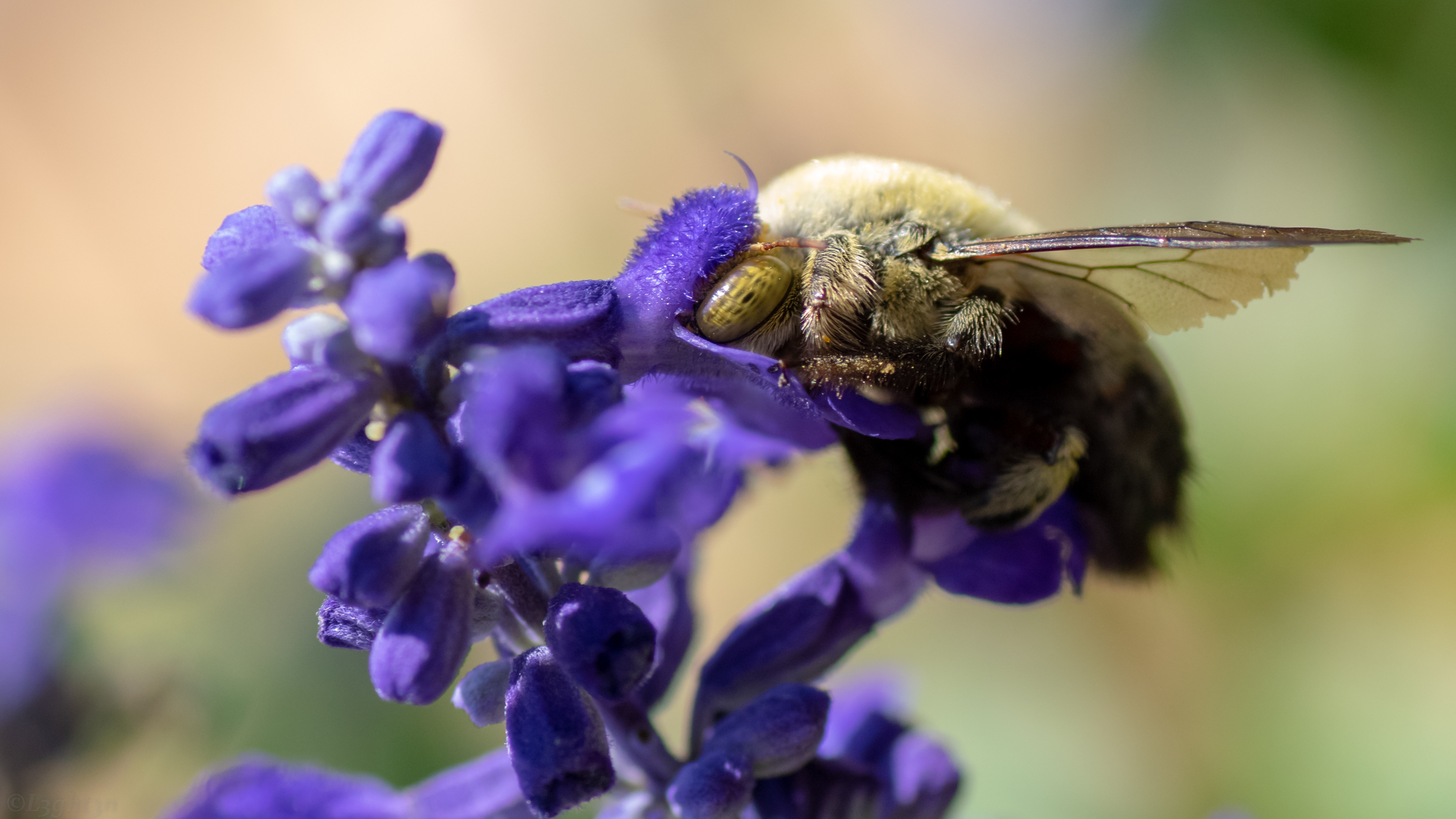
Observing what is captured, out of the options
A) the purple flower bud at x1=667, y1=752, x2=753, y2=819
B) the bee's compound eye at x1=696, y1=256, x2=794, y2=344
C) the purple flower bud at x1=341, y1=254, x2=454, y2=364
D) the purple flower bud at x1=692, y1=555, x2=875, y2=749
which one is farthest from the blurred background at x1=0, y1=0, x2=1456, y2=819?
the purple flower bud at x1=341, y1=254, x2=454, y2=364

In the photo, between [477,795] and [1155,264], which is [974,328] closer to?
[1155,264]

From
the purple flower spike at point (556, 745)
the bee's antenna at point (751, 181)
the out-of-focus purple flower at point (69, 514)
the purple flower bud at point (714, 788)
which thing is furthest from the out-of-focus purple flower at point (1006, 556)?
the out-of-focus purple flower at point (69, 514)

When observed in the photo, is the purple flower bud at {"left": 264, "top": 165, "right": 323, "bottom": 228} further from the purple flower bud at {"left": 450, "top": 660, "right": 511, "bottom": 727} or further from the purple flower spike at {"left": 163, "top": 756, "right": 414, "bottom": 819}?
the purple flower spike at {"left": 163, "top": 756, "right": 414, "bottom": 819}

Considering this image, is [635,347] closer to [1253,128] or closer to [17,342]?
[1253,128]

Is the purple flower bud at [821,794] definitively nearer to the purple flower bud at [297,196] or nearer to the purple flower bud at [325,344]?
the purple flower bud at [325,344]


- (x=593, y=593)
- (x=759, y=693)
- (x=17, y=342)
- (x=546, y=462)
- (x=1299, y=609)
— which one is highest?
(x=546, y=462)

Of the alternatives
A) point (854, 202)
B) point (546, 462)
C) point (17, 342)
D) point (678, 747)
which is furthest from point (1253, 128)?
point (17, 342)

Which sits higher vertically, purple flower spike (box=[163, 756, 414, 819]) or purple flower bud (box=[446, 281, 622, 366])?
purple flower bud (box=[446, 281, 622, 366])
